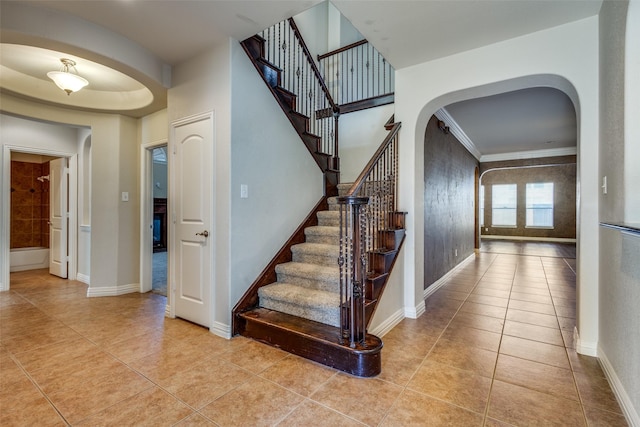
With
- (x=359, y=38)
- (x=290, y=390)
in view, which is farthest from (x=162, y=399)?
(x=359, y=38)

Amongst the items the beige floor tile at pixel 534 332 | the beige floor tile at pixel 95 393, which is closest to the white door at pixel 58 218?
the beige floor tile at pixel 95 393

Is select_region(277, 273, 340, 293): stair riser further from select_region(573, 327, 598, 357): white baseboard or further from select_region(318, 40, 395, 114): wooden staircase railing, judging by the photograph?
select_region(318, 40, 395, 114): wooden staircase railing

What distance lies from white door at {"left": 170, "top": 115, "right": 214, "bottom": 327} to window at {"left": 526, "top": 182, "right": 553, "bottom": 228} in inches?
432

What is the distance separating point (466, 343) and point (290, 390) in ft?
5.19

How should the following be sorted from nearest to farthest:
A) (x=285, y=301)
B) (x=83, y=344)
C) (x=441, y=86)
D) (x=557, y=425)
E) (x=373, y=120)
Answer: (x=557, y=425)
(x=83, y=344)
(x=285, y=301)
(x=441, y=86)
(x=373, y=120)

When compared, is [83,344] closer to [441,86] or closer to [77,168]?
[77,168]

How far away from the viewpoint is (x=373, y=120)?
472 centimetres

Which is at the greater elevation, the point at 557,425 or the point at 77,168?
the point at 77,168

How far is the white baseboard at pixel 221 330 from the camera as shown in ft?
8.84

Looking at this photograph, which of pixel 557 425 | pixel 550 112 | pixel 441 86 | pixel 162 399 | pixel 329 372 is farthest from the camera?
pixel 550 112

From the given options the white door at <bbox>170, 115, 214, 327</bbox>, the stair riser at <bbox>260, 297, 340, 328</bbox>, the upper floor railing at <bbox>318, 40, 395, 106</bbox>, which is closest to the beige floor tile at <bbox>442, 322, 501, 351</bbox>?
the stair riser at <bbox>260, 297, 340, 328</bbox>

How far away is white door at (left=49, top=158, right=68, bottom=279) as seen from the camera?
16.4 ft

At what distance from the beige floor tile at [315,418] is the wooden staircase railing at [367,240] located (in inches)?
19.5

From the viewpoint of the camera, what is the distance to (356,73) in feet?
17.1
